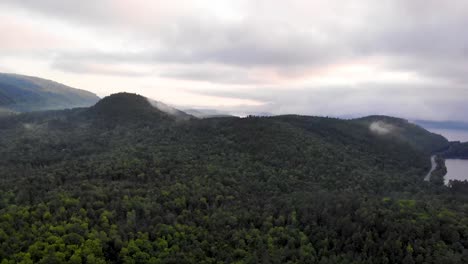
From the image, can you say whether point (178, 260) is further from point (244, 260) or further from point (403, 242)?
point (403, 242)

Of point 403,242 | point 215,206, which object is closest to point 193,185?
point 215,206

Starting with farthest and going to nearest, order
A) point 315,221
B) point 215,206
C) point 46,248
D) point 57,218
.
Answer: point 215,206 → point 315,221 → point 57,218 → point 46,248

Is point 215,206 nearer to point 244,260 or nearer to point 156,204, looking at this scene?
point 156,204

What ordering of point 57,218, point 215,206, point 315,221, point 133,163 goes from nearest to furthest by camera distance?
point 57,218 < point 315,221 < point 215,206 < point 133,163

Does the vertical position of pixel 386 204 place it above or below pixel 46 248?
above

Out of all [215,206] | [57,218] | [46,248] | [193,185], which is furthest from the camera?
[193,185]

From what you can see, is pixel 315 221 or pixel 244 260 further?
pixel 315 221

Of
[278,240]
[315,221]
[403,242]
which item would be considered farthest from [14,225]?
[403,242]

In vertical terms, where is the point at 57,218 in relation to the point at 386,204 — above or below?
below

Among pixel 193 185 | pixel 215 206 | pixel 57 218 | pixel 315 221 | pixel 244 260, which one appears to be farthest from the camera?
pixel 193 185
